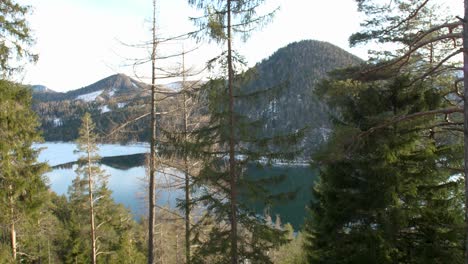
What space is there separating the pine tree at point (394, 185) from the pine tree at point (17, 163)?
641 cm

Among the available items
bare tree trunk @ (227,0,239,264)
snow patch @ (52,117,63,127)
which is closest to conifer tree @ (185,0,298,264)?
bare tree trunk @ (227,0,239,264)

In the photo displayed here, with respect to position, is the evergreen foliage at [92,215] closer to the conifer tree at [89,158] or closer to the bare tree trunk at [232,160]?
the conifer tree at [89,158]

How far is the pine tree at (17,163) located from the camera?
7047 mm

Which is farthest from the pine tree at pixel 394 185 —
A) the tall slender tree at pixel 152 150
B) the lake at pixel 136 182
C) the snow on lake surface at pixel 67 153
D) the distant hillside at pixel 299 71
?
the distant hillside at pixel 299 71

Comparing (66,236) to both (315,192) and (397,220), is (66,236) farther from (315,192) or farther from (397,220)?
(397,220)

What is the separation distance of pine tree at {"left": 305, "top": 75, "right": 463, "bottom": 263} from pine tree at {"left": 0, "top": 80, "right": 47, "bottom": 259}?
21.0ft

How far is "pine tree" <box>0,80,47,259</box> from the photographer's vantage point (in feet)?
23.1

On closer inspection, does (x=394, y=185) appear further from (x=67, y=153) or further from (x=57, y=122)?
(x=57, y=122)

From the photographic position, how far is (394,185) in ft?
18.6

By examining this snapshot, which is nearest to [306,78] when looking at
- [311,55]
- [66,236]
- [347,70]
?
[311,55]

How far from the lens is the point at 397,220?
5.56 metres

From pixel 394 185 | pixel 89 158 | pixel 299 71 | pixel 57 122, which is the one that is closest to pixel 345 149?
pixel 394 185

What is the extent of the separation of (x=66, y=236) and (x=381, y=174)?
18037mm

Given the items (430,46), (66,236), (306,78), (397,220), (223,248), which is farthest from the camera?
(306,78)
